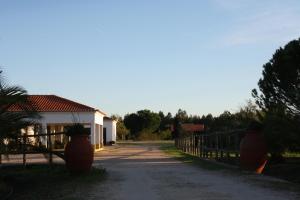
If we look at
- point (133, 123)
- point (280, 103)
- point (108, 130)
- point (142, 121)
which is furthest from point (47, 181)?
point (133, 123)

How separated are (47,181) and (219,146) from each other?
11.2 meters

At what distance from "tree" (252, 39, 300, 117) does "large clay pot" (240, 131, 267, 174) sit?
3.94 metres

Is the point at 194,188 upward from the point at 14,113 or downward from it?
downward

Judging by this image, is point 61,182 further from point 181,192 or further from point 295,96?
point 295,96

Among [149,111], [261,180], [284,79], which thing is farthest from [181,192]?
[149,111]

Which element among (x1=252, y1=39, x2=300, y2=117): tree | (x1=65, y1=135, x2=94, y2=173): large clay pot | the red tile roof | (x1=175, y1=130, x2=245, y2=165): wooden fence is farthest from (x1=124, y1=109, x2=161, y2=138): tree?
(x1=65, y1=135, x2=94, y2=173): large clay pot

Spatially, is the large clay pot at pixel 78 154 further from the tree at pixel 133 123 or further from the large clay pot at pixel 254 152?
the tree at pixel 133 123

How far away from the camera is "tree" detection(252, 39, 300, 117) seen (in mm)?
25219

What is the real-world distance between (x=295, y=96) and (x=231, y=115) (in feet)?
85.4

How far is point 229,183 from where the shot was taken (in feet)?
49.9

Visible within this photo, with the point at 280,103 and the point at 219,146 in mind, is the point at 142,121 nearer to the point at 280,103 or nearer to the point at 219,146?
the point at 219,146

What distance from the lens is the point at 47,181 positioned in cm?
1723

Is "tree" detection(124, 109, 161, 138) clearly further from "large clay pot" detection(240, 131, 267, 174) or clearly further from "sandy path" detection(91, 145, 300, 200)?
"sandy path" detection(91, 145, 300, 200)

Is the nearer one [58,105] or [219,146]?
[219,146]
